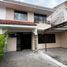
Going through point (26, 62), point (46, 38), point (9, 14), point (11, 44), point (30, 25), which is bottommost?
point (26, 62)

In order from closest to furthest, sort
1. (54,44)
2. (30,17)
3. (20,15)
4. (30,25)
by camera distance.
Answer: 1. (30,25)
2. (20,15)
3. (30,17)
4. (54,44)

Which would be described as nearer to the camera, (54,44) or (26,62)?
(26,62)

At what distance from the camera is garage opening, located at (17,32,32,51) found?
17169mm

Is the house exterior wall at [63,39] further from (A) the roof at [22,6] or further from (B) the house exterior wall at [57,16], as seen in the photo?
(A) the roof at [22,6]

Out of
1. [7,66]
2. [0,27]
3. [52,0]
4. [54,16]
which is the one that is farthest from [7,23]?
[52,0]

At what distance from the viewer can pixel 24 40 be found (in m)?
17.8

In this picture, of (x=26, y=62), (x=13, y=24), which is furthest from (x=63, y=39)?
(x=26, y=62)

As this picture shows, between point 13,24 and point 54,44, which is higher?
point 13,24

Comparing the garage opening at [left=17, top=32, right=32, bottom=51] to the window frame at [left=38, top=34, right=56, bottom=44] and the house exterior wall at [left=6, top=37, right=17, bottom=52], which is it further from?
the window frame at [left=38, top=34, right=56, bottom=44]

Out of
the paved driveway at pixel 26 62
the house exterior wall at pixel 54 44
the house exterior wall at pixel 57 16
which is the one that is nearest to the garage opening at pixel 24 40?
the house exterior wall at pixel 54 44

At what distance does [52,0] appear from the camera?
32.3 m

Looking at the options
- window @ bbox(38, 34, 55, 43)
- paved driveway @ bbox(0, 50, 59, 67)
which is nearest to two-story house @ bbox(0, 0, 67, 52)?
window @ bbox(38, 34, 55, 43)

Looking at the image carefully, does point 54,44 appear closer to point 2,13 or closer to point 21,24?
point 21,24

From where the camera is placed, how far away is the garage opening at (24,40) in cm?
1717
